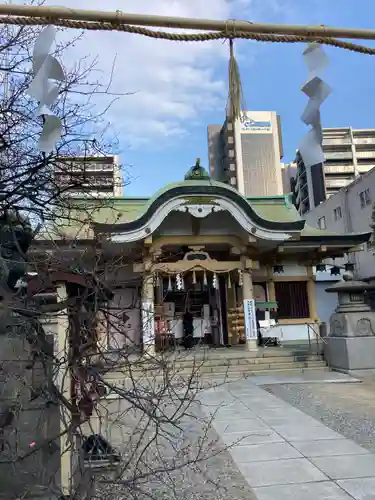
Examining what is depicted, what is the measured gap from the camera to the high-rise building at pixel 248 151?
17.6 feet

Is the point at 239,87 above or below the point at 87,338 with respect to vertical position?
above

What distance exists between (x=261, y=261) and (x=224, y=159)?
6.89m

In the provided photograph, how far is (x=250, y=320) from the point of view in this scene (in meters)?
13.9

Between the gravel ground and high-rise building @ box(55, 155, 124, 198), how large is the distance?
4756 millimetres

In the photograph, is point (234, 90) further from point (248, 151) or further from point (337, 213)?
point (337, 213)

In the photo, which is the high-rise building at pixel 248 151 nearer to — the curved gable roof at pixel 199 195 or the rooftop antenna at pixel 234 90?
the rooftop antenna at pixel 234 90

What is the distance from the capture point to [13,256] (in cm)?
430

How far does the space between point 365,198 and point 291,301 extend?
1706 centimetres

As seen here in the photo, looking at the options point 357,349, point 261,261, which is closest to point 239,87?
point 357,349

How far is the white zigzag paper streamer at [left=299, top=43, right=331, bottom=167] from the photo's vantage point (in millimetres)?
2971

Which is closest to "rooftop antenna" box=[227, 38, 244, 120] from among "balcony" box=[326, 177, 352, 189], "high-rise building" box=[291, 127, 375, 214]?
"high-rise building" box=[291, 127, 375, 214]

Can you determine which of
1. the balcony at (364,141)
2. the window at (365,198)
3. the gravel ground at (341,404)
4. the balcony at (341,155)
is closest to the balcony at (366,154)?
the balcony at (364,141)

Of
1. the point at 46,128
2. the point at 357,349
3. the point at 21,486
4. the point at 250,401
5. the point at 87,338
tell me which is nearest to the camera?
the point at 46,128

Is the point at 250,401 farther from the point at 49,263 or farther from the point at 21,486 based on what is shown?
the point at 49,263
